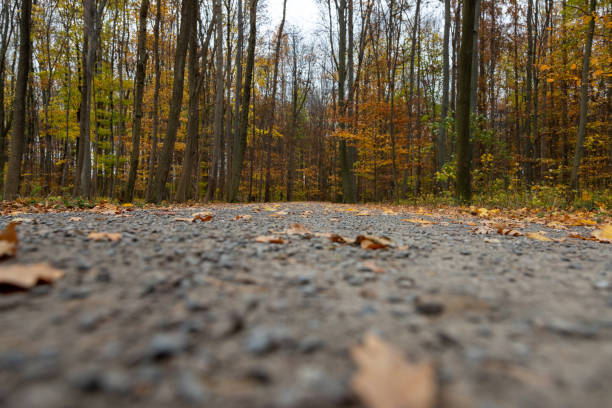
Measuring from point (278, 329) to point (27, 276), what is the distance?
3.18ft

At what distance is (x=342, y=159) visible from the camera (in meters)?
15.5

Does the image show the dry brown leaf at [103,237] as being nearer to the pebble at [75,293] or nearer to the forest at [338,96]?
the pebble at [75,293]

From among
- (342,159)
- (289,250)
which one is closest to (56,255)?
(289,250)

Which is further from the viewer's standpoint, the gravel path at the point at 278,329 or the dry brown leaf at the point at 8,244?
the dry brown leaf at the point at 8,244

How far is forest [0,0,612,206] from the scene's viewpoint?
8.25 m

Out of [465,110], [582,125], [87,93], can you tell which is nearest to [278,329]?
[87,93]

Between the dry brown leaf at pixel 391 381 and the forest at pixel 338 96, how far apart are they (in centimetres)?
828

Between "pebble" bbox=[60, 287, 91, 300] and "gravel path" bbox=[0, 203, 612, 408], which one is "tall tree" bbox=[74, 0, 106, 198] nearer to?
"gravel path" bbox=[0, 203, 612, 408]

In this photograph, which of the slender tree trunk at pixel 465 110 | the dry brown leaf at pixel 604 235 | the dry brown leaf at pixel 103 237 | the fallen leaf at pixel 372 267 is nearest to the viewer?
the fallen leaf at pixel 372 267

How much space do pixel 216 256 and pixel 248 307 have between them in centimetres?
76

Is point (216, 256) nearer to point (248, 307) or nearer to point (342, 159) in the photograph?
point (248, 307)

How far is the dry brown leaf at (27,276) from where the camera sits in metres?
1.10

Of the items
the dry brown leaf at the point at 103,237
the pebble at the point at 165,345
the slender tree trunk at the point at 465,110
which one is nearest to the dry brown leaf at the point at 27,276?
the pebble at the point at 165,345

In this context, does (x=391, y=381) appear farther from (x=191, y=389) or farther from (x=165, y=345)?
(x=165, y=345)
